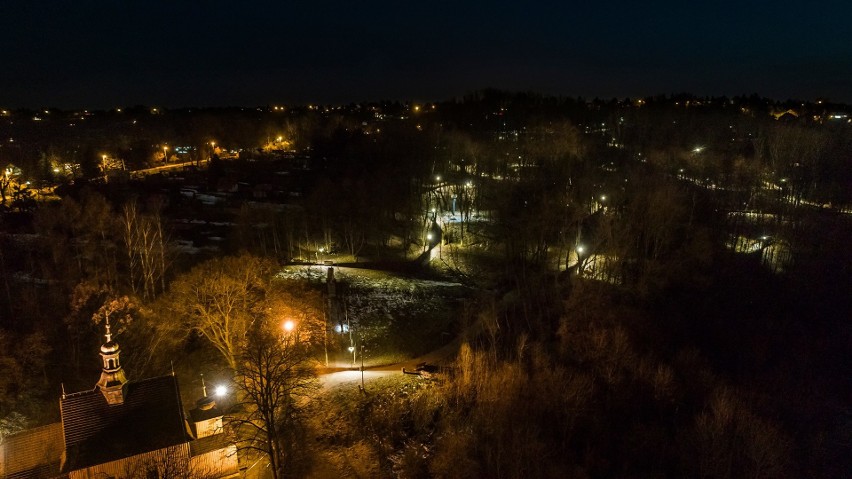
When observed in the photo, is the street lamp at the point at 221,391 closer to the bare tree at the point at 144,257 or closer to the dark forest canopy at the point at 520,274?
the dark forest canopy at the point at 520,274

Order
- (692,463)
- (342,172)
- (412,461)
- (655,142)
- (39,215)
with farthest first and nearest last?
1. (655,142)
2. (342,172)
3. (39,215)
4. (692,463)
5. (412,461)

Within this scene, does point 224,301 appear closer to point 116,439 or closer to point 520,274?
point 116,439

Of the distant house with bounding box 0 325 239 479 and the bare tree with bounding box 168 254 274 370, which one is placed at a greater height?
the bare tree with bounding box 168 254 274 370

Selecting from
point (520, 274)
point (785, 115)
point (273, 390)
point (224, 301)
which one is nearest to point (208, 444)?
point (273, 390)

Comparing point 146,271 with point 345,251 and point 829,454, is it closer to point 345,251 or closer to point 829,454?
point 345,251

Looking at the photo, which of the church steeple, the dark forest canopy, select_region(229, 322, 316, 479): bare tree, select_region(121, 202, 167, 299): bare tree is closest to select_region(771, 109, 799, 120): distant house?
the dark forest canopy

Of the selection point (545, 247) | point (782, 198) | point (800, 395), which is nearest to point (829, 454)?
point (800, 395)

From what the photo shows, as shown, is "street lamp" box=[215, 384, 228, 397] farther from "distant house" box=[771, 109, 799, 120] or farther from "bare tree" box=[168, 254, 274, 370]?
"distant house" box=[771, 109, 799, 120]
